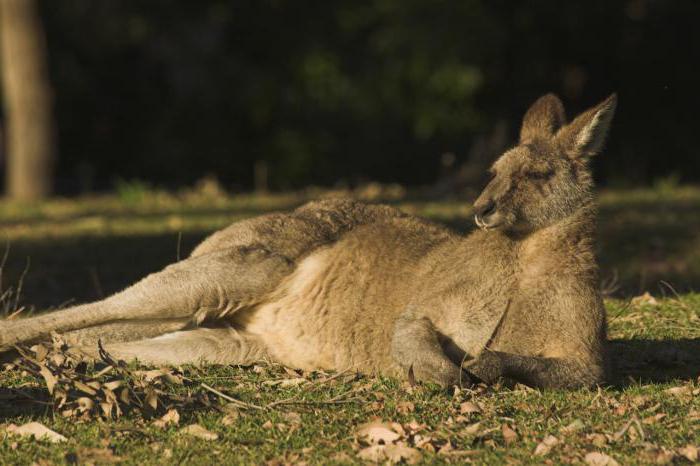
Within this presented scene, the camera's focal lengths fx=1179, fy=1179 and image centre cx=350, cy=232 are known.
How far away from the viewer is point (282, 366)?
20.3 feet

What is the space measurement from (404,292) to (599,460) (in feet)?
5.60

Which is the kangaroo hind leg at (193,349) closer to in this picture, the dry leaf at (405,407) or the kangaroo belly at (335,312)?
the kangaroo belly at (335,312)

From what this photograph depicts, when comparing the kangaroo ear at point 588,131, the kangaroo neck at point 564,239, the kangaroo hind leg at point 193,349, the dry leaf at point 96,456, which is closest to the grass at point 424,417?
the dry leaf at point 96,456

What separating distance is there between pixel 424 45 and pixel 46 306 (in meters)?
12.8

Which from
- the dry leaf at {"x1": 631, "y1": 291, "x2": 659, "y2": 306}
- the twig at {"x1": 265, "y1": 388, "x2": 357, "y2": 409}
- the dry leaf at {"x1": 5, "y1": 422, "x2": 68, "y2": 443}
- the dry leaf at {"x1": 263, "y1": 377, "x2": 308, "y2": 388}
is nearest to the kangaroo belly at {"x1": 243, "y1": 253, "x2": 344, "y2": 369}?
the dry leaf at {"x1": 263, "y1": 377, "x2": 308, "y2": 388}

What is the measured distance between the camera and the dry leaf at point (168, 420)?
16.3 ft

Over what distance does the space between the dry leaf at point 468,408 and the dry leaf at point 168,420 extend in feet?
4.06

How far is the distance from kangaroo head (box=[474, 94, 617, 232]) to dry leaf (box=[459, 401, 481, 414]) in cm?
83

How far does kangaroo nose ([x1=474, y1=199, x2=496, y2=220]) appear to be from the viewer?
5457 millimetres

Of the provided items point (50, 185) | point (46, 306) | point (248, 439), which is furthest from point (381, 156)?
point (248, 439)

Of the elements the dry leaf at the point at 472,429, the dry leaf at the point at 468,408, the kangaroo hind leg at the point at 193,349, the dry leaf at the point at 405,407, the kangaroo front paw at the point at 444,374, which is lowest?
the kangaroo hind leg at the point at 193,349

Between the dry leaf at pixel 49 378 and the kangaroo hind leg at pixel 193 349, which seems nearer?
the dry leaf at pixel 49 378

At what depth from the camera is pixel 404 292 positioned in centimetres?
600

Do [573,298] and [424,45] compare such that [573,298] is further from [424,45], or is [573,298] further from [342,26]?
[342,26]
